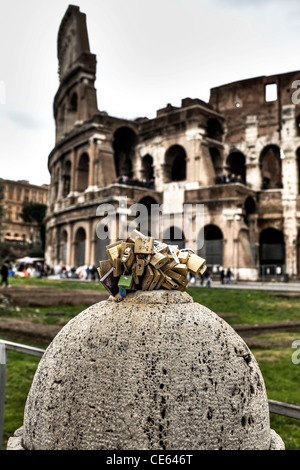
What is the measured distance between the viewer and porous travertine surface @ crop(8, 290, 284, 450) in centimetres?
164

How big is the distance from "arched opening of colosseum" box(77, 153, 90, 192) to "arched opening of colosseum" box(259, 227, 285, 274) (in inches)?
539

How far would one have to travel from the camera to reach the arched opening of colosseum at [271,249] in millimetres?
27234

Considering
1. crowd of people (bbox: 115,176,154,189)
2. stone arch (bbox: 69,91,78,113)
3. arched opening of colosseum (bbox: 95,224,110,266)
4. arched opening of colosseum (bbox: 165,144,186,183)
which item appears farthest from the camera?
stone arch (bbox: 69,91,78,113)

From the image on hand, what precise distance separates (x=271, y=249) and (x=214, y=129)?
31.7 ft

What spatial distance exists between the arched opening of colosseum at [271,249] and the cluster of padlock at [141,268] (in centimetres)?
2473

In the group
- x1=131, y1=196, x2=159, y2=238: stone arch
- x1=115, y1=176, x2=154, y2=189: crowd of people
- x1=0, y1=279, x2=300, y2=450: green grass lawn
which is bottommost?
x1=0, y1=279, x2=300, y2=450: green grass lawn

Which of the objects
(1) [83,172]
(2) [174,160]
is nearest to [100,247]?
(1) [83,172]

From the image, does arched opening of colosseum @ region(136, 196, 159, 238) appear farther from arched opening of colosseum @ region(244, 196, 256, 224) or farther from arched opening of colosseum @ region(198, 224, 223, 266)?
arched opening of colosseum @ region(244, 196, 256, 224)

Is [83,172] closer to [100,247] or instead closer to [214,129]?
[100,247]

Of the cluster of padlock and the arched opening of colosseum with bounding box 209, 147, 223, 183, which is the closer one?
the cluster of padlock

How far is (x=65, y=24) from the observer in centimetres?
3747

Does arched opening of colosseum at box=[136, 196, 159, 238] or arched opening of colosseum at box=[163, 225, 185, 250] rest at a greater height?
arched opening of colosseum at box=[136, 196, 159, 238]

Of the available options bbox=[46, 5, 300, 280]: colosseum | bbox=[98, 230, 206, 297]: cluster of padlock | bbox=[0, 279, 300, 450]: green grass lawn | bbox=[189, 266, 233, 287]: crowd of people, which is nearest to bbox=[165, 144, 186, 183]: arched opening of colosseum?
bbox=[46, 5, 300, 280]: colosseum
